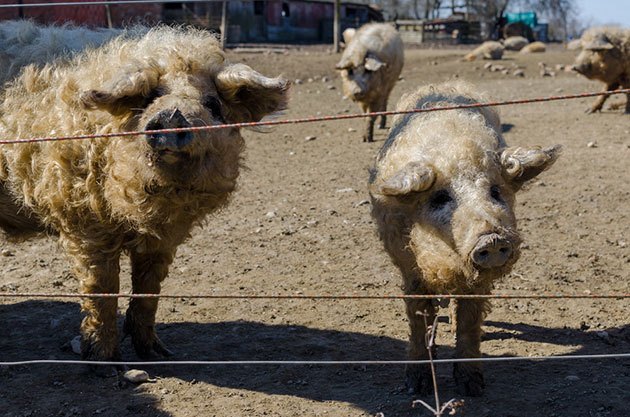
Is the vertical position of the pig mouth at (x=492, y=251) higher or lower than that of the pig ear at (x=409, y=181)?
lower

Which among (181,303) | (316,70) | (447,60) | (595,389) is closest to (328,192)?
(181,303)

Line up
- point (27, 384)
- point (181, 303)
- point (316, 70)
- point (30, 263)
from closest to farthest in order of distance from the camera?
point (27, 384)
point (181, 303)
point (30, 263)
point (316, 70)

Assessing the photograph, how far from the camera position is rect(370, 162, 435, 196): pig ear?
468cm

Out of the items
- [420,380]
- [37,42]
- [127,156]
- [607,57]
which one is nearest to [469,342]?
[420,380]

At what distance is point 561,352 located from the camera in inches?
227

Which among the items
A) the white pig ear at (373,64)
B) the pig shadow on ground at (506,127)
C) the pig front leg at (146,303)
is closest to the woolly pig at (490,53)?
the pig shadow on ground at (506,127)

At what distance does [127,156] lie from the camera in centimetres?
492

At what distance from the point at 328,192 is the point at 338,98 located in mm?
8153

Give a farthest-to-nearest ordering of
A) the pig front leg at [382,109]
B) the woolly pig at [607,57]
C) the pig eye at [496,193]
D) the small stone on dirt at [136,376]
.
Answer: the woolly pig at [607,57] → the pig front leg at [382,109] → the small stone on dirt at [136,376] → the pig eye at [496,193]

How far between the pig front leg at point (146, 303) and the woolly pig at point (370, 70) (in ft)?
22.9

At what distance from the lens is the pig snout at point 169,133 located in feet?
14.6

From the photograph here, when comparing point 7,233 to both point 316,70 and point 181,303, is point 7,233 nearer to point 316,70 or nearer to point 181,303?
point 181,303

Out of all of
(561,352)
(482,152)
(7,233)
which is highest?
(482,152)

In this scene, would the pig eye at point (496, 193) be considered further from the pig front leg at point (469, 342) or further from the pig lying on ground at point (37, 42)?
the pig lying on ground at point (37, 42)
